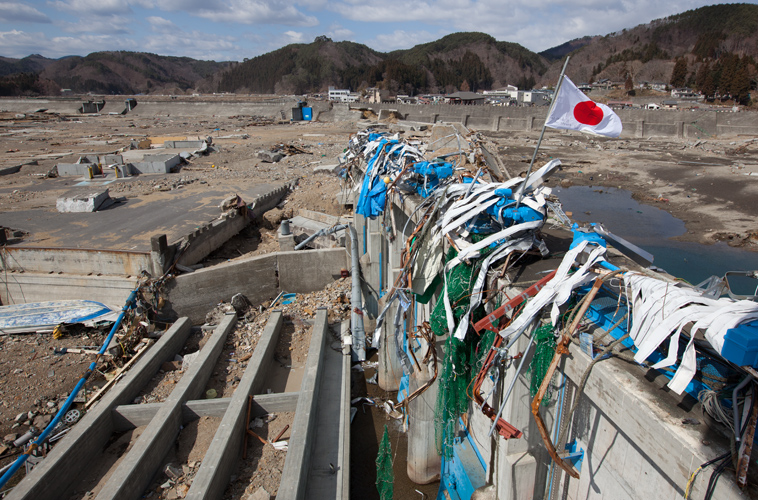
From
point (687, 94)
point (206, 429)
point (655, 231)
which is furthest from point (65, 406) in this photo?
point (687, 94)

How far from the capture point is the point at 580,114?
3.48 meters

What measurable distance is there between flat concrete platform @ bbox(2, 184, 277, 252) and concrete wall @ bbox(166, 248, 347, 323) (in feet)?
5.44

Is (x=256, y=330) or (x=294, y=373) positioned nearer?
(x=294, y=373)

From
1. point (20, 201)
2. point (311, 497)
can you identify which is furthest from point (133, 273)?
Result: point (20, 201)

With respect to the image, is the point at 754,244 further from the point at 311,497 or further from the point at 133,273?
the point at 133,273

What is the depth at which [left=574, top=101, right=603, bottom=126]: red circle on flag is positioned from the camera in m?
3.44

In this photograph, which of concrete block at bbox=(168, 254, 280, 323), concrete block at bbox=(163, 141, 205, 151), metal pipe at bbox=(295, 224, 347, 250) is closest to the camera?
concrete block at bbox=(168, 254, 280, 323)

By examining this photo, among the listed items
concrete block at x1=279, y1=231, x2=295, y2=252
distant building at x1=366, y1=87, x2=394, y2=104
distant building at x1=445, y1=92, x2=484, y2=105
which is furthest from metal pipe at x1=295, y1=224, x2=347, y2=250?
distant building at x1=366, y1=87, x2=394, y2=104

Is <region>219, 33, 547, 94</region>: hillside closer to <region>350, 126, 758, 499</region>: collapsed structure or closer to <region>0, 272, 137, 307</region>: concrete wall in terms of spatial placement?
<region>0, 272, 137, 307</region>: concrete wall

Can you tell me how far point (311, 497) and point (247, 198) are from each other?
12.2m

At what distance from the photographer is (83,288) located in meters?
11.4

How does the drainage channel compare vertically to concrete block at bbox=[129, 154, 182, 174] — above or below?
below

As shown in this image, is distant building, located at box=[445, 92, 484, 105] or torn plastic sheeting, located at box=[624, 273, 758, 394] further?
distant building, located at box=[445, 92, 484, 105]

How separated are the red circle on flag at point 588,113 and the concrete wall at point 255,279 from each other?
371 inches
